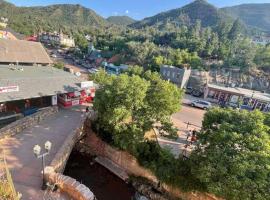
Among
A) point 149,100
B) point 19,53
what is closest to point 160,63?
point 19,53

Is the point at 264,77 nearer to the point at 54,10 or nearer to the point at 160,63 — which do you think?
the point at 160,63

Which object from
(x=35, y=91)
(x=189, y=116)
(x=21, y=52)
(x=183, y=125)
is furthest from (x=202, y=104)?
(x=21, y=52)

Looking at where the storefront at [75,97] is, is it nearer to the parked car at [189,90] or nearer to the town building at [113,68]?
the parked car at [189,90]

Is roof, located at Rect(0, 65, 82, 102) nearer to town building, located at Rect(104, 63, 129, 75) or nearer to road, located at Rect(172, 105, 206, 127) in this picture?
road, located at Rect(172, 105, 206, 127)

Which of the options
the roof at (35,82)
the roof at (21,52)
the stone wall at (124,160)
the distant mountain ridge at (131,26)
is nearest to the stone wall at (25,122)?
the roof at (35,82)

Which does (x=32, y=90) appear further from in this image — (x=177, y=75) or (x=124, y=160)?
(x=177, y=75)

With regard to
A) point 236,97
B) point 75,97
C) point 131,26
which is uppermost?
point 131,26
